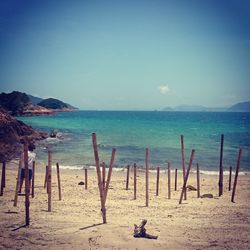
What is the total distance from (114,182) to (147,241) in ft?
33.2

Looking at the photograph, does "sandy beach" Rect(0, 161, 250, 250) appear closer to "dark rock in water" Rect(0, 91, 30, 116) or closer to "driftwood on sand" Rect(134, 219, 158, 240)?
"driftwood on sand" Rect(134, 219, 158, 240)

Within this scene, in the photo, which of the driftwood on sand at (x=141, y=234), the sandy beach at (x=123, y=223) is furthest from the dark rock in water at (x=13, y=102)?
the driftwood on sand at (x=141, y=234)

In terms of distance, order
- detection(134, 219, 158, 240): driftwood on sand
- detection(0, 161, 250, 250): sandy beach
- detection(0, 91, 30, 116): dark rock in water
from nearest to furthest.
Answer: detection(0, 161, 250, 250): sandy beach, detection(134, 219, 158, 240): driftwood on sand, detection(0, 91, 30, 116): dark rock in water

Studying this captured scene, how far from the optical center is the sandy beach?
Result: 6.68m

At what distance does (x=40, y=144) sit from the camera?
1368 inches

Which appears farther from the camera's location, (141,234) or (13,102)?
(13,102)

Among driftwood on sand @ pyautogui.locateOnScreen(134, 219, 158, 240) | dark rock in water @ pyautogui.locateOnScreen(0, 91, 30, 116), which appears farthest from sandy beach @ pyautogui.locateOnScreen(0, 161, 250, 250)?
dark rock in water @ pyautogui.locateOnScreen(0, 91, 30, 116)

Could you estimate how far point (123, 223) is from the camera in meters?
7.94

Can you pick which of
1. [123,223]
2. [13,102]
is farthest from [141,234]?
[13,102]

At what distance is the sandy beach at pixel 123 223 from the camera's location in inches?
263

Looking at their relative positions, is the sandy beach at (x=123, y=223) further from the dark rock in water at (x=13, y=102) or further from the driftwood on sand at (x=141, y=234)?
the dark rock in water at (x=13, y=102)

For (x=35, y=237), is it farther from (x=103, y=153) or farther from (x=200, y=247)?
(x=103, y=153)

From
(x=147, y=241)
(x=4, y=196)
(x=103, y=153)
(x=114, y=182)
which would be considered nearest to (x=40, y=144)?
(x=103, y=153)

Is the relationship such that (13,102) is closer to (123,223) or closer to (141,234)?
(123,223)
